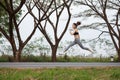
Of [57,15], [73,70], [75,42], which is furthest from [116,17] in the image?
[73,70]

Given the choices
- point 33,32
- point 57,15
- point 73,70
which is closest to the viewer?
point 73,70

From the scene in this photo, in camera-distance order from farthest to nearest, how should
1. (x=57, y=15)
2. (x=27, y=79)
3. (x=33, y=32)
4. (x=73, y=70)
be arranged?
(x=57, y=15), (x=33, y=32), (x=73, y=70), (x=27, y=79)

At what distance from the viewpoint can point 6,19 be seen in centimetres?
3356

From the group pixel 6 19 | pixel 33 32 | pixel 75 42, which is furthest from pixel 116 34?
pixel 75 42

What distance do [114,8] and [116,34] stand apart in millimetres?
2527

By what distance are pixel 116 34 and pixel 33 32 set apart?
24.6 ft

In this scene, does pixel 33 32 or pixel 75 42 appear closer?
pixel 75 42

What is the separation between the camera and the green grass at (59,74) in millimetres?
12359

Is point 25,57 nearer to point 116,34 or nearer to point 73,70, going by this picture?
point 116,34

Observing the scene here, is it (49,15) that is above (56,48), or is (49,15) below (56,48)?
above

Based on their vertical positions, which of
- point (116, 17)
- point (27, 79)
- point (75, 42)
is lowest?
point (27, 79)

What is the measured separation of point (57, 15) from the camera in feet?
108

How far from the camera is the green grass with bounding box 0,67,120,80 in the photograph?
12.4 meters

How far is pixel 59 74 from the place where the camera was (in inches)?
500
